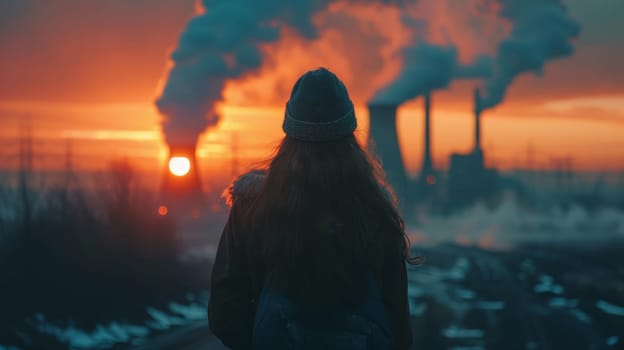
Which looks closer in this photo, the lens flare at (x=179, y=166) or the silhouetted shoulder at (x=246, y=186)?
the silhouetted shoulder at (x=246, y=186)

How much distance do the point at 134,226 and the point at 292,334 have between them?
11931 mm

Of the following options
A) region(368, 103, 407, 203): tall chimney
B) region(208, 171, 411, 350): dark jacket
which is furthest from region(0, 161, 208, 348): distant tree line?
region(368, 103, 407, 203): tall chimney

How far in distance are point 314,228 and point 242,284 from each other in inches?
9.5

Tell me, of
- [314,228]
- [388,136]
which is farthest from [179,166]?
[388,136]

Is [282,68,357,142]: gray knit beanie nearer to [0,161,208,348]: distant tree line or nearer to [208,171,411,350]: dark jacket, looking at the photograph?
[208,171,411,350]: dark jacket

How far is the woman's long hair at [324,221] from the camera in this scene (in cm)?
164

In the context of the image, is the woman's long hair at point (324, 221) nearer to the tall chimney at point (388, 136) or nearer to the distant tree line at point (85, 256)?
the distant tree line at point (85, 256)

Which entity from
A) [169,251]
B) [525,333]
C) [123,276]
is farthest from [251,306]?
[169,251]

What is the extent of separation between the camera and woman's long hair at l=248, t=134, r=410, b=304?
1.64m

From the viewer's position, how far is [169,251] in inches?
558

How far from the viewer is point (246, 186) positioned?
1.79m

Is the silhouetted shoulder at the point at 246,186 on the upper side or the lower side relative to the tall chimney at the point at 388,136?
lower

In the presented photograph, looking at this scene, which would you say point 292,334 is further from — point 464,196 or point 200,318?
point 464,196

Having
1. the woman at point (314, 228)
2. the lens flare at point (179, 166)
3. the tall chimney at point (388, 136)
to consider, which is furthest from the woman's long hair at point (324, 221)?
the tall chimney at point (388, 136)
